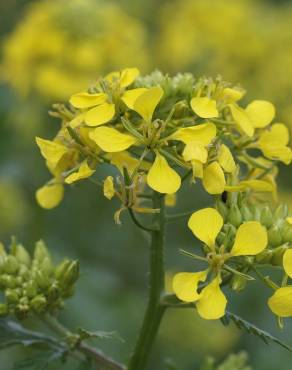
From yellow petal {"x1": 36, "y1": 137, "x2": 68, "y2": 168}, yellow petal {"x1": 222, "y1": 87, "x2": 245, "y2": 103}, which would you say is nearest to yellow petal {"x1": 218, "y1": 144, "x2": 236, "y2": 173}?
yellow petal {"x1": 222, "y1": 87, "x2": 245, "y2": 103}

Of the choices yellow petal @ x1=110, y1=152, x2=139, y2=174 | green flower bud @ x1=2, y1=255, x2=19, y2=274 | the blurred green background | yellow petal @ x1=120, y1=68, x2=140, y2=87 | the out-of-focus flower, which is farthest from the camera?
the out-of-focus flower

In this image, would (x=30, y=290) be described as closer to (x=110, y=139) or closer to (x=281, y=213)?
(x=110, y=139)

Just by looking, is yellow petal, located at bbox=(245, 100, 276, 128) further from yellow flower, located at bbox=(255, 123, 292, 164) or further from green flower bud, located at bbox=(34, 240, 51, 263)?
green flower bud, located at bbox=(34, 240, 51, 263)

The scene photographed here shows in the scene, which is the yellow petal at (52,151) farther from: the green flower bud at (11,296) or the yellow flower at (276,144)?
the yellow flower at (276,144)

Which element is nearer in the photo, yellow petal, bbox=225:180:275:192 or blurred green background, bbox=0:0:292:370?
yellow petal, bbox=225:180:275:192

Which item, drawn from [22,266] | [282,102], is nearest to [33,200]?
[282,102]

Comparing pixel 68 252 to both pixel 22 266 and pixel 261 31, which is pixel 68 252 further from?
pixel 261 31
